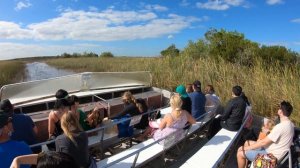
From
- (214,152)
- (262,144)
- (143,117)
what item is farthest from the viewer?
(143,117)

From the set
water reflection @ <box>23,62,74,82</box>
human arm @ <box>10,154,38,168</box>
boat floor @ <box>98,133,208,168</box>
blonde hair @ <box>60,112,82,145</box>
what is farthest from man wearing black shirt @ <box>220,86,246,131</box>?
water reflection @ <box>23,62,74,82</box>

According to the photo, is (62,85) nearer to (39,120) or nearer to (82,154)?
(39,120)

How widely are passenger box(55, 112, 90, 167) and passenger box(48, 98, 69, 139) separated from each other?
52.4 inches

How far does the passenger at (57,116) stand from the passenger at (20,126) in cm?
47

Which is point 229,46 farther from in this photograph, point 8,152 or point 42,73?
point 42,73

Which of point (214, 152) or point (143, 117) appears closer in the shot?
point (214, 152)

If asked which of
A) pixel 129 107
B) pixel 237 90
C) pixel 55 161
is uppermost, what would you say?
pixel 55 161

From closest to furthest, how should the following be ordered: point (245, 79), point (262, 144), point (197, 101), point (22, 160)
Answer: point (22, 160), point (262, 144), point (197, 101), point (245, 79)

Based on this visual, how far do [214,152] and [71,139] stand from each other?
7.42ft

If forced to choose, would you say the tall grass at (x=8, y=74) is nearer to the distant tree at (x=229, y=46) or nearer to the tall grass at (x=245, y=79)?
the tall grass at (x=245, y=79)

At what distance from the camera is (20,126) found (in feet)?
14.2

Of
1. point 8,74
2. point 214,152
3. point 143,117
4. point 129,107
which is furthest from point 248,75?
point 8,74

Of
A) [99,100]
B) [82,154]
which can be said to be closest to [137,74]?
[99,100]

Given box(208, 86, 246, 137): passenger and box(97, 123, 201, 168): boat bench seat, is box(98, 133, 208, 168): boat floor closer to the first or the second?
box(97, 123, 201, 168): boat bench seat
